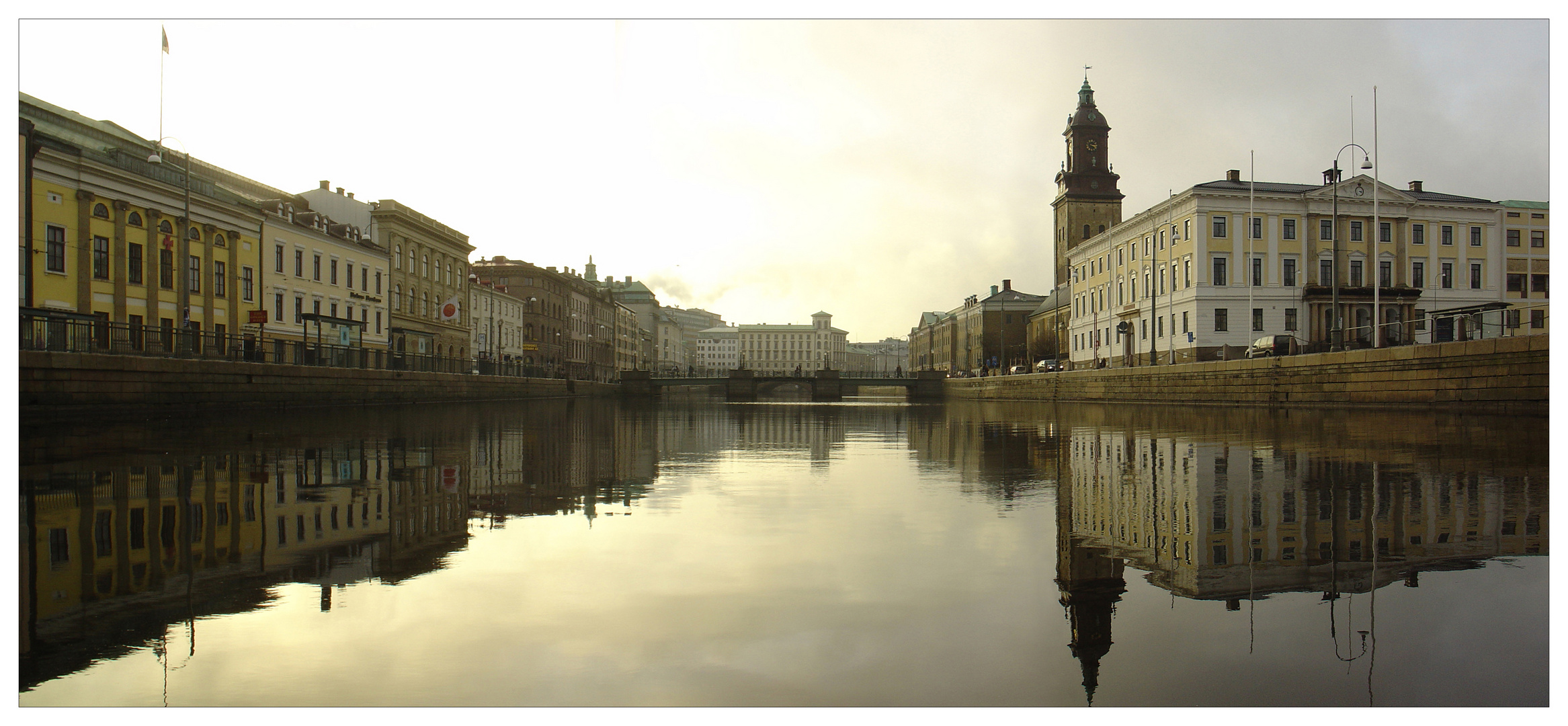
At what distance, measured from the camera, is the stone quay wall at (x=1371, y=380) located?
20.5 meters

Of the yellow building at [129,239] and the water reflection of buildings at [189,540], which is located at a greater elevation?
the yellow building at [129,239]

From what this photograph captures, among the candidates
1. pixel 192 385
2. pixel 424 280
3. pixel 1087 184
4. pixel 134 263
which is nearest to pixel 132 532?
pixel 192 385

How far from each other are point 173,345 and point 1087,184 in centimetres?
7969

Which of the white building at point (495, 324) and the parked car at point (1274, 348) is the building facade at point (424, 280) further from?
the parked car at point (1274, 348)

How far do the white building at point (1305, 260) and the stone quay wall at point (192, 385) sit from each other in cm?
4299

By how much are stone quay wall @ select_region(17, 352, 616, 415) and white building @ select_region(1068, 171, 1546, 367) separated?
43.0 metres

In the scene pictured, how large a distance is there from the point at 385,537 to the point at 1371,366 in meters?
27.9

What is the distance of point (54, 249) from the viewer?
32000 millimetres

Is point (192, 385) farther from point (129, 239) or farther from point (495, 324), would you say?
point (495, 324)

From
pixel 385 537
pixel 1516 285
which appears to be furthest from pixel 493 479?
pixel 1516 285

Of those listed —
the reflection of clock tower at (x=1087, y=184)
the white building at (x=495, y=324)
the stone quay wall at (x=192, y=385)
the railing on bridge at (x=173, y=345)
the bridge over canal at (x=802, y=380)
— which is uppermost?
the reflection of clock tower at (x=1087, y=184)

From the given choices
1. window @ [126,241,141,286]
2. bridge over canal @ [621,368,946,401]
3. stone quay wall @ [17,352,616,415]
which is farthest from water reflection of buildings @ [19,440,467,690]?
bridge over canal @ [621,368,946,401]

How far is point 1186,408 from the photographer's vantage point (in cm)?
3462

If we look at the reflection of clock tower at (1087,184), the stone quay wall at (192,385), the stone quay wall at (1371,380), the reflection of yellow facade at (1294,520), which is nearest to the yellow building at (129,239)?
the stone quay wall at (192,385)
